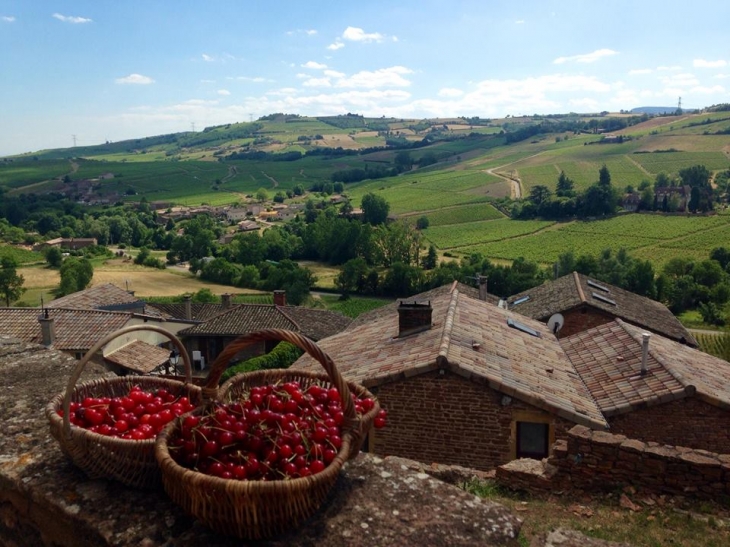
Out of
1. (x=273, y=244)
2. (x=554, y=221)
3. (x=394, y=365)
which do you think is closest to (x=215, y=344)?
(x=394, y=365)

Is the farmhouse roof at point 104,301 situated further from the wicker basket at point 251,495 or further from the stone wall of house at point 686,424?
the wicker basket at point 251,495

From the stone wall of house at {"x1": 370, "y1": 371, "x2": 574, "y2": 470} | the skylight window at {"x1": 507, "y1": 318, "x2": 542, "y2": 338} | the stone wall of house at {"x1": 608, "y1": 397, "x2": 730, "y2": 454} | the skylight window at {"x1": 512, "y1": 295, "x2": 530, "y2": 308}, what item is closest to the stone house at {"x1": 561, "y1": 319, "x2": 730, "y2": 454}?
the stone wall of house at {"x1": 608, "y1": 397, "x2": 730, "y2": 454}

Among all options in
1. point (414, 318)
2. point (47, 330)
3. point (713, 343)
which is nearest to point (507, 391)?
point (414, 318)

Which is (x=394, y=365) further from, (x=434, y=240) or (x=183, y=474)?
(x=434, y=240)

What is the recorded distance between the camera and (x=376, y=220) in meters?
113

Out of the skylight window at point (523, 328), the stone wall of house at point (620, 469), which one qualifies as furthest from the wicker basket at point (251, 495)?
the skylight window at point (523, 328)

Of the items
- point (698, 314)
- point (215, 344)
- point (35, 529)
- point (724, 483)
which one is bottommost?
point (698, 314)

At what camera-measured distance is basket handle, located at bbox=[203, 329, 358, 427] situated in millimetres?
3559

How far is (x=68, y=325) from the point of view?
26562 millimetres

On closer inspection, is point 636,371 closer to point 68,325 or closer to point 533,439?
point 533,439

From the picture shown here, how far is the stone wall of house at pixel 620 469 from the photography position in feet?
20.5

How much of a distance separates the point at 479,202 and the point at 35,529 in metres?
117

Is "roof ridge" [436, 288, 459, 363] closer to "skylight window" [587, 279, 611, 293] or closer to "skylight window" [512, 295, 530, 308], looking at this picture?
"skylight window" [512, 295, 530, 308]

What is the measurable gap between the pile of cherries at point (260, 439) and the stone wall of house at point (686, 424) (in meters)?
11.3
